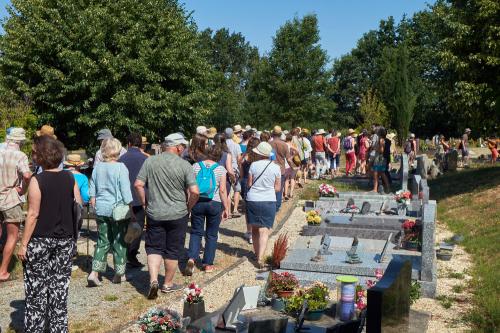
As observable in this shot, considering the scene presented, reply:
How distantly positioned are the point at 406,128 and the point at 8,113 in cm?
3109

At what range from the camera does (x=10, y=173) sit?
707cm

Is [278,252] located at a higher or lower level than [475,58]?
lower

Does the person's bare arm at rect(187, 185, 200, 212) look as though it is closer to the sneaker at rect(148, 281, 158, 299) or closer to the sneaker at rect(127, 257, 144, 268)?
the sneaker at rect(148, 281, 158, 299)

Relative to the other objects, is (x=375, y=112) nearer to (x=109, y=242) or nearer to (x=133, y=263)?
(x=133, y=263)

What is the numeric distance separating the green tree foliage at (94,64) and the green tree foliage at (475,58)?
1166 cm

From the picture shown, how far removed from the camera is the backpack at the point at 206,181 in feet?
25.5

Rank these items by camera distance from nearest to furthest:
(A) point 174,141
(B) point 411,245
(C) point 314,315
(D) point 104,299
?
1. (C) point 314,315
2. (D) point 104,299
3. (A) point 174,141
4. (B) point 411,245

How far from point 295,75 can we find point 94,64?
692 inches

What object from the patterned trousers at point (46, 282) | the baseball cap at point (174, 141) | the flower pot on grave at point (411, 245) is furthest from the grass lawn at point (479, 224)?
the patterned trousers at point (46, 282)

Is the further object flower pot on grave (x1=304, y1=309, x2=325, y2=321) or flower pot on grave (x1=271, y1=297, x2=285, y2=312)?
flower pot on grave (x1=271, y1=297, x2=285, y2=312)

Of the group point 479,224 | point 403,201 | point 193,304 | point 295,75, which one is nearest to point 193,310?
point 193,304

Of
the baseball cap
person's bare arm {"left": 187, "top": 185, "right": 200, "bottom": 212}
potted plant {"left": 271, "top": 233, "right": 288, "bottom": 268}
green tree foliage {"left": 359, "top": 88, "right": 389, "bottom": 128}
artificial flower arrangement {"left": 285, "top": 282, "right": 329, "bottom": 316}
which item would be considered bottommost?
artificial flower arrangement {"left": 285, "top": 282, "right": 329, "bottom": 316}

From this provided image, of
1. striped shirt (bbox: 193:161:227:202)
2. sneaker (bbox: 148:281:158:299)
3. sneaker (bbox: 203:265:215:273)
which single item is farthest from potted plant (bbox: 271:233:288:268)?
sneaker (bbox: 148:281:158:299)

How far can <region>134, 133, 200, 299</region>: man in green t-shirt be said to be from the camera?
666 centimetres
